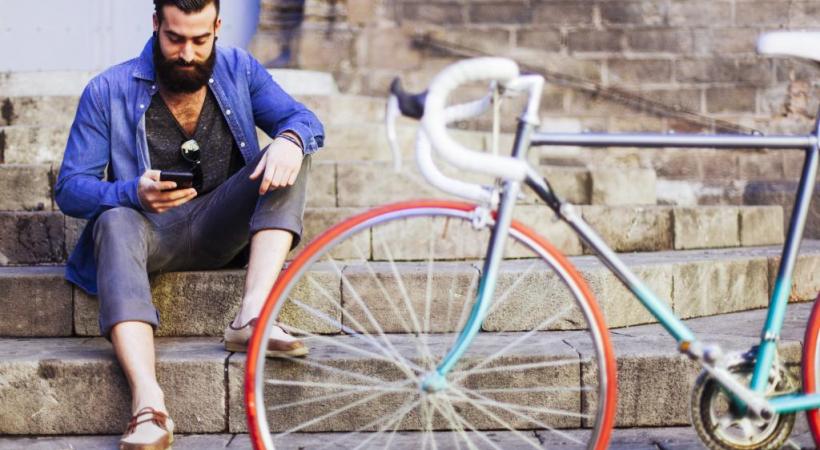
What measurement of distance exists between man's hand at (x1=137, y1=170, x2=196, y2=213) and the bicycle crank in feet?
5.20

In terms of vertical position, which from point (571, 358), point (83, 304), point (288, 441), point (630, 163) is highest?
point (630, 163)

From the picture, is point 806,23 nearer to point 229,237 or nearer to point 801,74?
point 801,74

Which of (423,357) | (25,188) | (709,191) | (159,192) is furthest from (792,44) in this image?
(709,191)

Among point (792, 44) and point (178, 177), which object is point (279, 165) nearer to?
point (178, 177)

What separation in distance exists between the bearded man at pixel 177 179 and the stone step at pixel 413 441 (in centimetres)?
23

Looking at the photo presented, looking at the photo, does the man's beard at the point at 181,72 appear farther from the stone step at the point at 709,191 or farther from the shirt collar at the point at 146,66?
the stone step at the point at 709,191

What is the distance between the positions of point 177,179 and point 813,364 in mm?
1855

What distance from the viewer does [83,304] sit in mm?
3521

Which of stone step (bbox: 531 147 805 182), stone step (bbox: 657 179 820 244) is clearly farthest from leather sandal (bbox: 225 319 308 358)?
stone step (bbox: 657 179 820 244)

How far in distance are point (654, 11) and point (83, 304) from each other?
4.84 metres

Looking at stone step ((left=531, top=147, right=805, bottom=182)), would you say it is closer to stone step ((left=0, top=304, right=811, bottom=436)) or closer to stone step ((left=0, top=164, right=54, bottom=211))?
stone step ((left=0, top=164, right=54, bottom=211))

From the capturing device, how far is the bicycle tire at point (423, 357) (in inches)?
88.8

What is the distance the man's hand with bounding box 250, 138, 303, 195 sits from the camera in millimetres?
2977

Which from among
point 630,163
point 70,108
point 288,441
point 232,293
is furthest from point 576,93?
point 288,441
